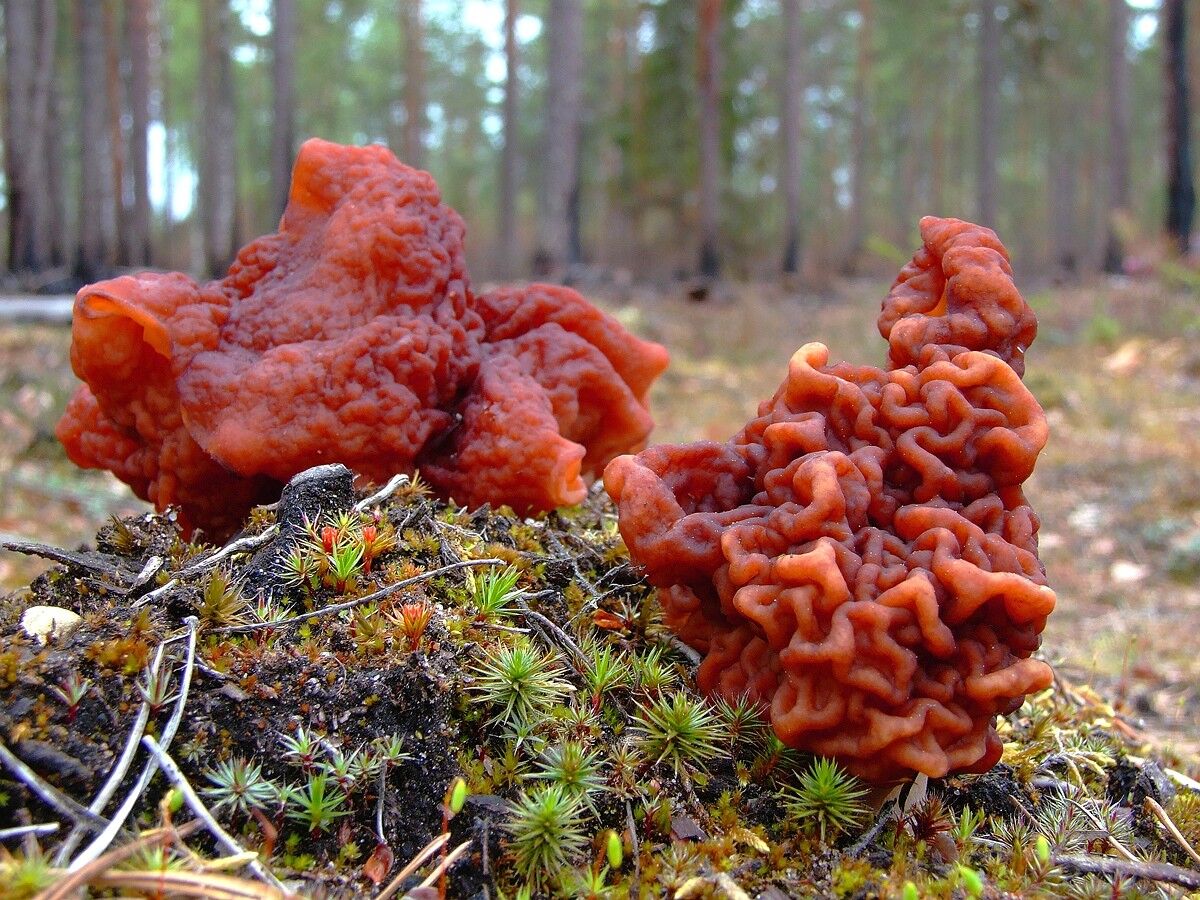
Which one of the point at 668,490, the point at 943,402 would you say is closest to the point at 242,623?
the point at 668,490

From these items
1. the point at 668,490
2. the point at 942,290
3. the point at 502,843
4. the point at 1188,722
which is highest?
the point at 942,290

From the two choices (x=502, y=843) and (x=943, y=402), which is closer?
(x=502, y=843)

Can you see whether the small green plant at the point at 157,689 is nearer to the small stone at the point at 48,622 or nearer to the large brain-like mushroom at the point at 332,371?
the small stone at the point at 48,622

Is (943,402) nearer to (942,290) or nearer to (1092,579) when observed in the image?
(942,290)

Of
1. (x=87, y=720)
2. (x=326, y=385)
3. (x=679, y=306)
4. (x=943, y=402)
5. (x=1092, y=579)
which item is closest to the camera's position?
(x=87, y=720)

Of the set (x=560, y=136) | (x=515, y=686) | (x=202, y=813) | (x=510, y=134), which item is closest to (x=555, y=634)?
(x=515, y=686)

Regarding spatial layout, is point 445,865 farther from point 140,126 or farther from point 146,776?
point 140,126

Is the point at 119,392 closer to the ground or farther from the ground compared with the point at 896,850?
farther from the ground
